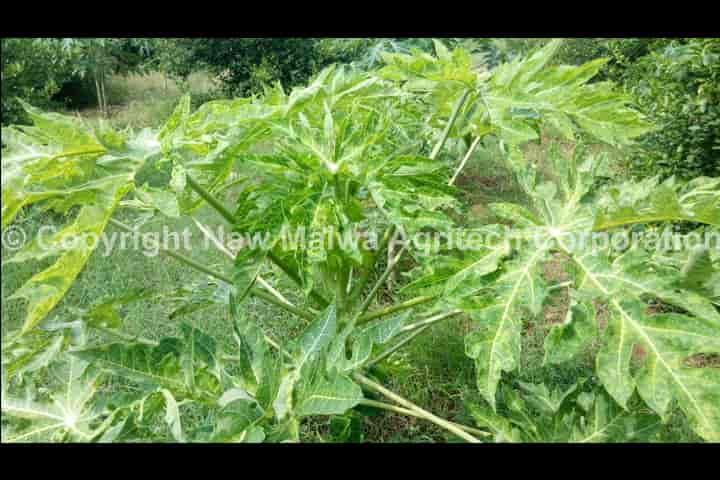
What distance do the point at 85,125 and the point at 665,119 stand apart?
7.58 ft

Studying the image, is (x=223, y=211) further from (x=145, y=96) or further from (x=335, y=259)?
(x=145, y=96)

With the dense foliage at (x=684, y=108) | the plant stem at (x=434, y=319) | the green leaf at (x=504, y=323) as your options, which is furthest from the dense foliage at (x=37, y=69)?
the dense foliage at (x=684, y=108)

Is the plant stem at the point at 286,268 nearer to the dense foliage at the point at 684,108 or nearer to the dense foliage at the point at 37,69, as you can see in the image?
the dense foliage at the point at 684,108

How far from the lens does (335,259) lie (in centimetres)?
118

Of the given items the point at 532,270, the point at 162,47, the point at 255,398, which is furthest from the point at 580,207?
the point at 162,47

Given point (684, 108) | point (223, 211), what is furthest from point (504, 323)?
point (684, 108)

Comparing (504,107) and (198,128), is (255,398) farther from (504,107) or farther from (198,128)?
(504,107)

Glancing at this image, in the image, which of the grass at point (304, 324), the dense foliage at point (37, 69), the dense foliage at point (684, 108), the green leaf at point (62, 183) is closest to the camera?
the green leaf at point (62, 183)

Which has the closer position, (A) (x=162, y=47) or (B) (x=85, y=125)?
(B) (x=85, y=125)

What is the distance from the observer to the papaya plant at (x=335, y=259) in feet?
2.86

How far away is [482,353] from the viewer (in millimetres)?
919

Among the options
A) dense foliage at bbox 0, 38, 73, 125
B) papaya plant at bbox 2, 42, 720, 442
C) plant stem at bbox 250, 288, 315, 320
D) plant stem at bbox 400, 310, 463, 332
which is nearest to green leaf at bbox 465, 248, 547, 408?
papaya plant at bbox 2, 42, 720, 442

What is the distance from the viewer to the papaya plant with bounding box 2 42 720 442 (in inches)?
34.4

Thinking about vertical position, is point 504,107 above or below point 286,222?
above
